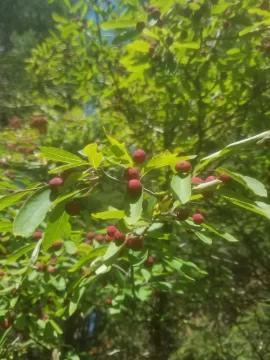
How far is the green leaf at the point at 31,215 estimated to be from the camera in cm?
129

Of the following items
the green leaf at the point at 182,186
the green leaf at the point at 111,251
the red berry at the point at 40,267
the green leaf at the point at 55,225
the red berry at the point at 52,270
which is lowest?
the red berry at the point at 52,270

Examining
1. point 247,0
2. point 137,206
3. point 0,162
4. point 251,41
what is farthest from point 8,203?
point 0,162

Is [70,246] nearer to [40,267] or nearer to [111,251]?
[40,267]

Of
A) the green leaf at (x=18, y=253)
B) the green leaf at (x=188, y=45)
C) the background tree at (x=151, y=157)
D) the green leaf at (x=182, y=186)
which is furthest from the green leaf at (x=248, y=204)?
the green leaf at (x=188, y=45)

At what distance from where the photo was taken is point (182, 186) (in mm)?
1289

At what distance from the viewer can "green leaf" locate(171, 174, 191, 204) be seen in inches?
48.9

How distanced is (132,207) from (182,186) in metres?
0.15

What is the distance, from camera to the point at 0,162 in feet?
14.7

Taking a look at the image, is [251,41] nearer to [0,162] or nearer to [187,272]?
[187,272]

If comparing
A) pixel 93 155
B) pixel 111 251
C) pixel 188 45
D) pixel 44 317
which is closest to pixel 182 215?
pixel 111 251

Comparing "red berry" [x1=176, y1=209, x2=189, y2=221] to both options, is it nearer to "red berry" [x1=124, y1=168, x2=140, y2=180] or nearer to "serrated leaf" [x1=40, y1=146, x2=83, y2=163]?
"red berry" [x1=124, y1=168, x2=140, y2=180]

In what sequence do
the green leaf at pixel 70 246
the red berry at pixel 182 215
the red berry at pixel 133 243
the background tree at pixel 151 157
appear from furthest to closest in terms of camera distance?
1. the green leaf at pixel 70 246
2. the background tree at pixel 151 157
3. the red berry at pixel 133 243
4. the red berry at pixel 182 215

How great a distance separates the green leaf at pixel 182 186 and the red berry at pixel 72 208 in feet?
1.12

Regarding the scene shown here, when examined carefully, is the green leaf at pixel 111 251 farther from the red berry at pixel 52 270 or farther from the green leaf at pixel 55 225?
the red berry at pixel 52 270
